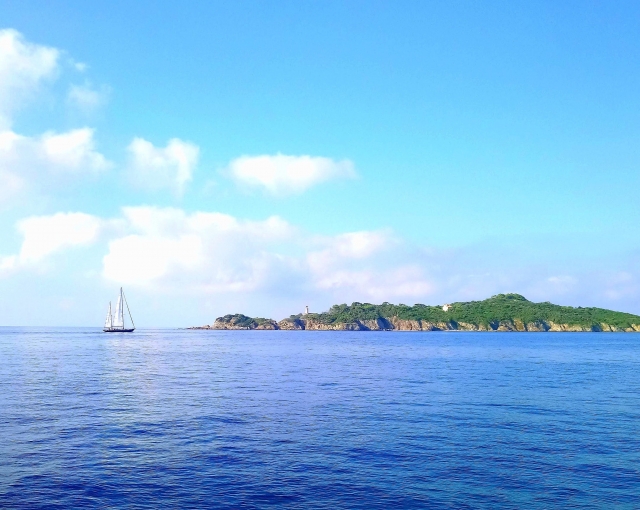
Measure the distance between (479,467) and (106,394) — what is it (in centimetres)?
4243

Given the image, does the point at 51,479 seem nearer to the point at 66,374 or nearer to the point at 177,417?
the point at 177,417

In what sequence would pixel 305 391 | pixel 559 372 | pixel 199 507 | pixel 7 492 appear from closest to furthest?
1. pixel 199 507
2. pixel 7 492
3. pixel 305 391
4. pixel 559 372

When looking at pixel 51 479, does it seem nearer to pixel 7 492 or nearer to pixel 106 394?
pixel 7 492

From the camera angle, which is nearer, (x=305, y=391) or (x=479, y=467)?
(x=479, y=467)

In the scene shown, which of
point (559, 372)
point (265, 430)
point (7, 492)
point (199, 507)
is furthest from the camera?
Result: point (559, 372)

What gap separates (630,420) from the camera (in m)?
44.7

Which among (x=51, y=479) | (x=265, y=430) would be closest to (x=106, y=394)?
(x=265, y=430)

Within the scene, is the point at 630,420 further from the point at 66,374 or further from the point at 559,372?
the point at 66,374

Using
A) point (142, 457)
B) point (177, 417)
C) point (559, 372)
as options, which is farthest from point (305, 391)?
point (559, 372)

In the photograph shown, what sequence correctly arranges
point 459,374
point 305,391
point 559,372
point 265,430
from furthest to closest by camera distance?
point 559,372 < point 459,374 < point 305,391 < point 265,430

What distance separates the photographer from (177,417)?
44375mm

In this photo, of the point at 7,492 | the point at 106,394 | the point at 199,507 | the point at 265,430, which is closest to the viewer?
the point at 199,507

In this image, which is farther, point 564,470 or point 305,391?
point 305,391

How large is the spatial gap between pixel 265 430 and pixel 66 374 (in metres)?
50.9
